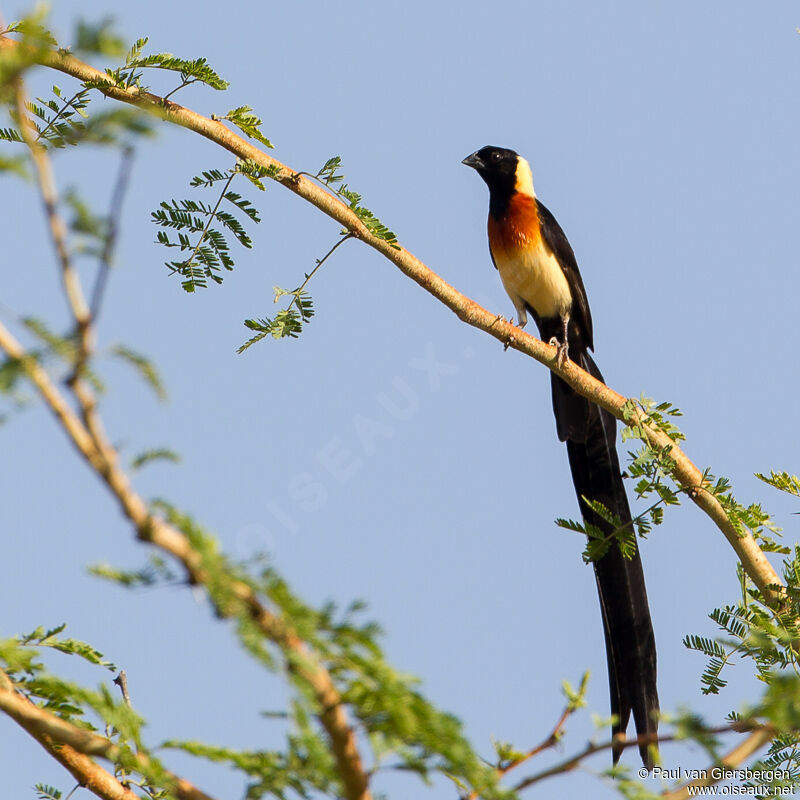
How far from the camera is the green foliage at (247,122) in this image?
2754mm

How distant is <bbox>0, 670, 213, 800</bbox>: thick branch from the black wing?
3.20 m

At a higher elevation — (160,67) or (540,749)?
(160,67)

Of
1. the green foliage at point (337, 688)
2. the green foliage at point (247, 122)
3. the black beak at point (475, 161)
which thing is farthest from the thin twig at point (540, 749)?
the black beak at point (475, 161)

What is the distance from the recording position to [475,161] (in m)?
5.15

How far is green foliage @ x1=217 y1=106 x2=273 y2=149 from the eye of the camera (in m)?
2.75

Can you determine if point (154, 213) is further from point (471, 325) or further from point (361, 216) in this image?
point (471, 325)

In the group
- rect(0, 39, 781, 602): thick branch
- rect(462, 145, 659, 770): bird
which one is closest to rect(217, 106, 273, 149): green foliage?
rect(0, 39, 781, 602): thick branch

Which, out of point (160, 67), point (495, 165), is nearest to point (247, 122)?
point (160, 67)

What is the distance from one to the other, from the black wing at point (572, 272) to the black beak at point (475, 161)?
51 cm

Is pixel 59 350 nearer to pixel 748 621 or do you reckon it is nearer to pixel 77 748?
pixel 77 748

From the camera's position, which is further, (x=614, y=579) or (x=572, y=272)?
(x=572, y=272)

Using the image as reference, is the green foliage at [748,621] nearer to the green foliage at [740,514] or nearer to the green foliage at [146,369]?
the green foliage at [740,514]

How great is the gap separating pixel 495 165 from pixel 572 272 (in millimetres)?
854

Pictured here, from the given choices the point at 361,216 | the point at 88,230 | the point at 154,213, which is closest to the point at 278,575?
the point at 88,230
